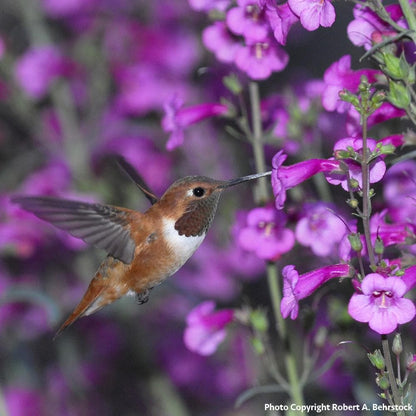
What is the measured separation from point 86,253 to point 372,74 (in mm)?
2850

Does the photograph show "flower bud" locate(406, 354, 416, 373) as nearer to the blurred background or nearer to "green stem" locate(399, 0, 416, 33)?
"green stem" locate(399, 0, 416, 33)

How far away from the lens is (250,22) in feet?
8.21

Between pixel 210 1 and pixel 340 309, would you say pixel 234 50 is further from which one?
pixel 340 309

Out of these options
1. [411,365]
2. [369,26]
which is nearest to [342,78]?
[369,26]

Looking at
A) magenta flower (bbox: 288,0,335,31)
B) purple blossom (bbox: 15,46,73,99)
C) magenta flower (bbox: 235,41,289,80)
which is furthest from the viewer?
A: purple blossom (bbox: 15,46,73,99)

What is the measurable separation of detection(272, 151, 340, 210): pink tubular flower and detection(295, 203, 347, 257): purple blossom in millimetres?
498

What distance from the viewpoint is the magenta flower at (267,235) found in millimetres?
2672

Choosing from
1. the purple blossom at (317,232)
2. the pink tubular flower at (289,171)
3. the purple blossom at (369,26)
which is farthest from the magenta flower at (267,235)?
the purple blossom at (369,26)

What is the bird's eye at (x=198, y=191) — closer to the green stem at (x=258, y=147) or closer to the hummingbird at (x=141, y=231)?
the hummingbird at (x=141, y=231)

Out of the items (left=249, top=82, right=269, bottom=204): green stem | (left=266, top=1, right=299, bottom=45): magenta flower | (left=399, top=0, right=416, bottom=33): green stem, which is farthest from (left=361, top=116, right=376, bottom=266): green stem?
(left=249, top=82, right=269, bottom=204): green stem

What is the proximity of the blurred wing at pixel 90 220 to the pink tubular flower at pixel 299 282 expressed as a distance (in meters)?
0.66

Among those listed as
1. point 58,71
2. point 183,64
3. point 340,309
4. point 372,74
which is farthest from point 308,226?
point 183,64

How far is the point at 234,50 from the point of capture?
9.19ft

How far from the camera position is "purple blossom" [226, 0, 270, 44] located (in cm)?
247
